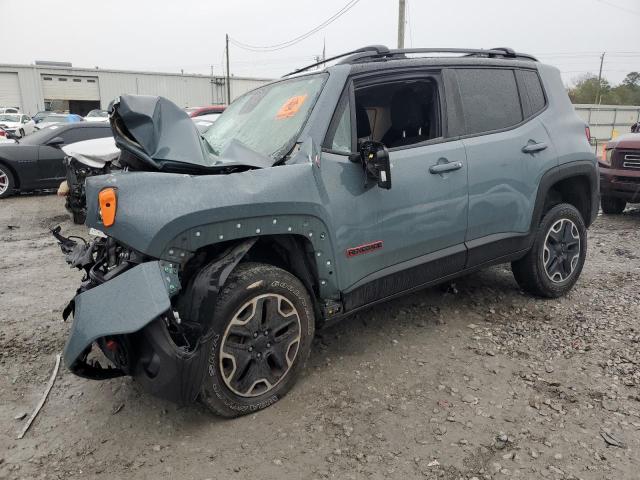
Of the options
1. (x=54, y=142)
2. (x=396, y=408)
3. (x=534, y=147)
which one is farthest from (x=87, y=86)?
(x=396, y=408)

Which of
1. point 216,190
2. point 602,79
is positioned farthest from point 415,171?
point 602,79

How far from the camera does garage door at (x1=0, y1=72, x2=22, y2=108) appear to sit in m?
40.1

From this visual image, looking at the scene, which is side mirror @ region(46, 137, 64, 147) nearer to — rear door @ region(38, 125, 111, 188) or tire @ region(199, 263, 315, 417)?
rear door @ region(38, 125, 111, 188)

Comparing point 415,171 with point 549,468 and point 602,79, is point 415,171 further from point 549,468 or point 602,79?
point 602,79

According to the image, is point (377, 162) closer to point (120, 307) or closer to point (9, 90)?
point (120, 307)

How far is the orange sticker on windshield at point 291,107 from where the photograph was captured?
10.2 feet

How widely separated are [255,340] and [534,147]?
265 cm

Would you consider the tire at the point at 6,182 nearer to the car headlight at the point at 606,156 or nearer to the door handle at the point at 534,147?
the door handle at the point at 534,147

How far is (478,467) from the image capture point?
90.5 inches

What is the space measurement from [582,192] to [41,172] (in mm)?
8971

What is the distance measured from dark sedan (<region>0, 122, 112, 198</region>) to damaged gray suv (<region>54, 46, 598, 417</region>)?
21.5 ft

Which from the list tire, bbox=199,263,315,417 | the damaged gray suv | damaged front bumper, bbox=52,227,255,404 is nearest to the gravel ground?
tire, bbox=199,263,315,417

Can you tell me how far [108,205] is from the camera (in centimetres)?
243

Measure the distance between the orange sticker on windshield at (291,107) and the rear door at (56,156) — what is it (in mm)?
7362
